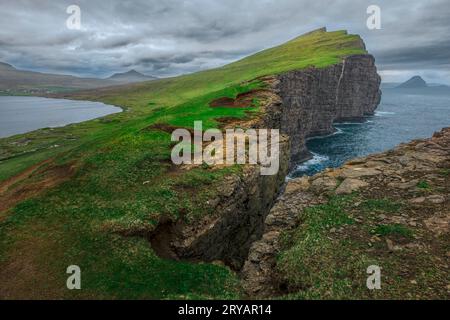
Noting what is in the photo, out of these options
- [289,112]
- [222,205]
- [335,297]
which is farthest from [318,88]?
[335,297]

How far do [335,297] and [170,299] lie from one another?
28.2 ft

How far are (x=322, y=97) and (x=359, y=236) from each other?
137 m

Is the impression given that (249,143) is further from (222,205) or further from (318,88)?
(318,88)

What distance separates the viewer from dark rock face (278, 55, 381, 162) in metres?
Answer: 112

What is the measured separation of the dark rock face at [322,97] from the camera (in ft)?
369
